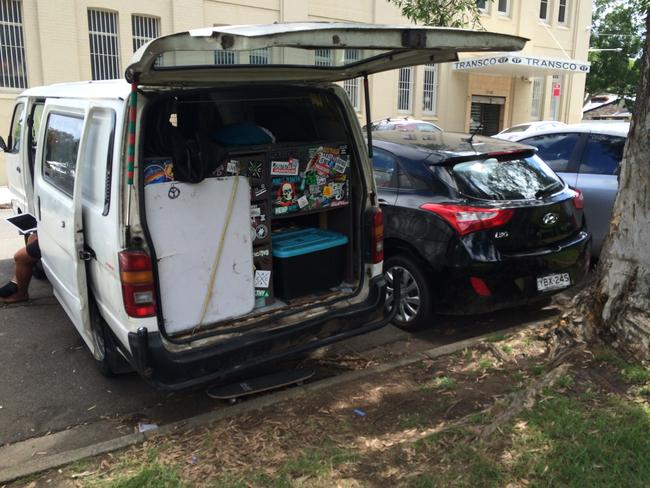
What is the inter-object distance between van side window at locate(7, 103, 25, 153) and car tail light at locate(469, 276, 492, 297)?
4.79m

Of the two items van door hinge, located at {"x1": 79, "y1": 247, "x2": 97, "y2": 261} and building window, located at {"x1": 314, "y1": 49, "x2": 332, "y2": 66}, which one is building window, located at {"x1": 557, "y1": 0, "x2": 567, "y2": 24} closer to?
building window, located at {"x1": 314, "y1": 49, "x2": 332, "y2": 66}

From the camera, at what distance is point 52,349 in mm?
4656

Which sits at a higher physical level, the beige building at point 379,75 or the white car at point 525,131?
the beige building at point 379,75

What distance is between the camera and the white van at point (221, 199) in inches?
119

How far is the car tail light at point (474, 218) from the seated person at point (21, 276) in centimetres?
366

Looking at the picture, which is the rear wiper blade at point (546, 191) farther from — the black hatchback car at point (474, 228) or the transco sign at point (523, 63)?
the transco sign at point (523, 63)

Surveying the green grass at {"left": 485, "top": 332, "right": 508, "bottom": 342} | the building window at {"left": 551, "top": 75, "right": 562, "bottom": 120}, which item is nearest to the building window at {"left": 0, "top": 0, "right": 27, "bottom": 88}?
the green grass at {"left": 485, "top": 332, "right": 508, "bottom": 342}

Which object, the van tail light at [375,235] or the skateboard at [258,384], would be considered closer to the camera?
the skateboard at [258,384]

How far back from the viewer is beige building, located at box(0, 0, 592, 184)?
14023mm

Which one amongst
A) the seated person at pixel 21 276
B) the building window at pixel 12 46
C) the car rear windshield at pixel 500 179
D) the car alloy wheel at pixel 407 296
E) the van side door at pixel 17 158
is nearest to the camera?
the car rear windshield at pixel 500 179

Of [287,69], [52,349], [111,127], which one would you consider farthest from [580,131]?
[52,349]

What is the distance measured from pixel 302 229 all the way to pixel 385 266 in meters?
0.93

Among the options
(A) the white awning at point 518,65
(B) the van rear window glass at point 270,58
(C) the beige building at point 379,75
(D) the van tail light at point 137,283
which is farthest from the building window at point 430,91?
(D) the van tail light at point 137,283

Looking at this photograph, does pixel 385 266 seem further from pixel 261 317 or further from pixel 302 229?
pixel 261 317
